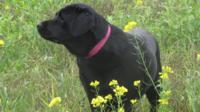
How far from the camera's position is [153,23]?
17.9ft

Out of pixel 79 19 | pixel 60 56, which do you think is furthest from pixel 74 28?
pixel 60 56

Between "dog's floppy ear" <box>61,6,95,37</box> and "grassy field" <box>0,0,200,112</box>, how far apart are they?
565mm

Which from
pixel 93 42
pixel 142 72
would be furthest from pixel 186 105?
pixel 93 42

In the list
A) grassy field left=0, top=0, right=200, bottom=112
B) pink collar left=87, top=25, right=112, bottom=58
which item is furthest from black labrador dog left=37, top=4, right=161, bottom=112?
grassy field left=0, top=0, right=200, bottom=112

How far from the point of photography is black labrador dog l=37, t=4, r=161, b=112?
3568 millimetres

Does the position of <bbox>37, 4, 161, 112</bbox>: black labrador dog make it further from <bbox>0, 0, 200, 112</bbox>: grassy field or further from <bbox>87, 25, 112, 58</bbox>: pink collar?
<bbox>0, 0, 200, 112</bbox>: grassy field

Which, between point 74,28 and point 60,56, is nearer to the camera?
point 74,28

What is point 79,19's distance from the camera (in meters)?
3.55

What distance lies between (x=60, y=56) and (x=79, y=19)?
164cm

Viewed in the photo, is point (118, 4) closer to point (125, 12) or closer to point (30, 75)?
point (125, 12)

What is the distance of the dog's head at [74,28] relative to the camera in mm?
3551

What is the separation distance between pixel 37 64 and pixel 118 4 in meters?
1.70

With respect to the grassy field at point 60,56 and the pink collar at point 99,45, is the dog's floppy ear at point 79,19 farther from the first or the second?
the grassy field at point 60,56

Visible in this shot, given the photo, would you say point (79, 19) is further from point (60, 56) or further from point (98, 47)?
point (60, 56)
